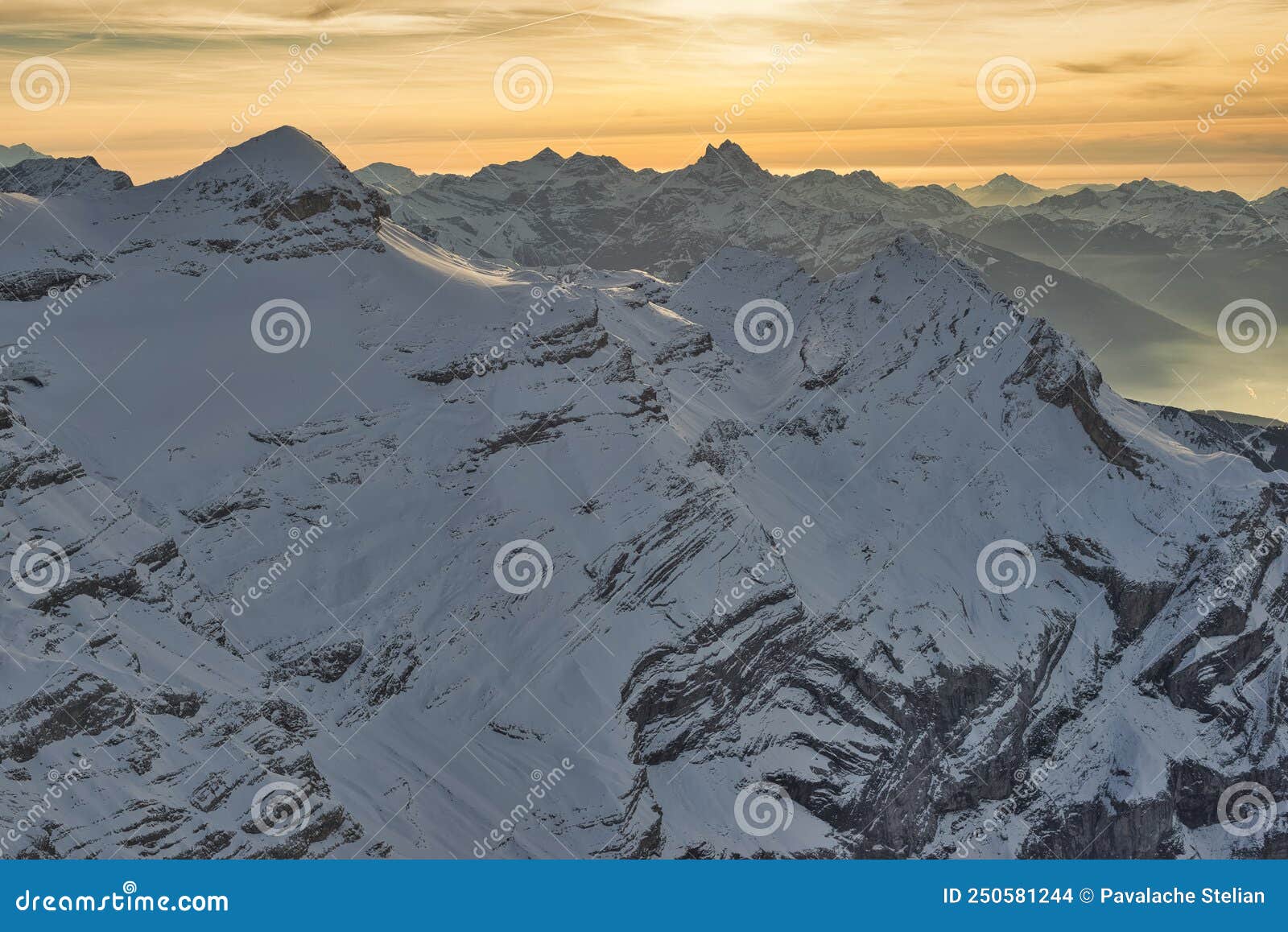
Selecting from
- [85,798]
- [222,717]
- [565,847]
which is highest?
[565,847]

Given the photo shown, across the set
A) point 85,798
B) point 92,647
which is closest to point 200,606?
point 92,647

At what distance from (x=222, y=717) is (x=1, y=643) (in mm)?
22610

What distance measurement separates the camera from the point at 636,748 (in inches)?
7800

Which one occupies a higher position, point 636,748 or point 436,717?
point 636,748

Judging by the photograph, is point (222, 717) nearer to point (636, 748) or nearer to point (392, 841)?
point (392, 841)

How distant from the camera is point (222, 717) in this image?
147750 millimetres

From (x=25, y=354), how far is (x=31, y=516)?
51600mm

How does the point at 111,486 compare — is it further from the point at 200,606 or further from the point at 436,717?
the point at 436,717

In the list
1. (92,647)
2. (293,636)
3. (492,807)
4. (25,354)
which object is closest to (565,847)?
(492,807)

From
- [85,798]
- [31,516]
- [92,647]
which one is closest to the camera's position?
[85,798]

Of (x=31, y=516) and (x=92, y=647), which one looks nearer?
(x=92, y=647)

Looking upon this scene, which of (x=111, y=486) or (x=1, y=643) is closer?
(x=1, y=643)

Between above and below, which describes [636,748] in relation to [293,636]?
above

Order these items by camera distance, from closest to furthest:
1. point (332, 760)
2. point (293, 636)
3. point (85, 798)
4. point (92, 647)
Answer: point (85, 798)
point (92, 647)
point (332, 760)
point (293, 636)
